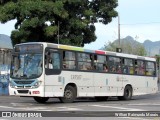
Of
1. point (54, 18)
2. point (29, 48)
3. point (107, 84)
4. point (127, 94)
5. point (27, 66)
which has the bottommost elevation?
point (127, 94)

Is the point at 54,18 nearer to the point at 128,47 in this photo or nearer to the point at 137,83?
the point at 137,83

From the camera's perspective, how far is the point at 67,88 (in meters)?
22.9

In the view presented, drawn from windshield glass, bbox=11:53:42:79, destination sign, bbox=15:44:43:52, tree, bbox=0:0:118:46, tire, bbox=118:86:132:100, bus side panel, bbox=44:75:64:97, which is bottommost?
tire, bbox=118:86:132:100

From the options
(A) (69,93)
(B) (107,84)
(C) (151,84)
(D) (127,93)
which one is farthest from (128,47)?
(A) (69,93)

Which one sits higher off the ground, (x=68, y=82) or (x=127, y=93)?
(x=68, y=82)

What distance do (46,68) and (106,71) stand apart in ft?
18.1

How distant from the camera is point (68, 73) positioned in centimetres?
2281

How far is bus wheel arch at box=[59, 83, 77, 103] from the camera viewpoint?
2277cm

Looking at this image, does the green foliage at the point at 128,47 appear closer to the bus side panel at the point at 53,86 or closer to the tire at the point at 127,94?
the tire at the point at 127,94

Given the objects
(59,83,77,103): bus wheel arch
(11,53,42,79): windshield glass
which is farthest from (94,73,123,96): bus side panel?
(11,53,42,79): windshield glass

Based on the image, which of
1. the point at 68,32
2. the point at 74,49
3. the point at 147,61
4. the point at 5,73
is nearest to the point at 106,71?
the point at 74,49

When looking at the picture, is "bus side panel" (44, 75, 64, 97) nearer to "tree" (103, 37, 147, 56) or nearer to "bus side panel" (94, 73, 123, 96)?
"bus side panel" (94, 73, 123, 96)

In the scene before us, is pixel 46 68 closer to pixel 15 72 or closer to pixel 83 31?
pixel 15 72

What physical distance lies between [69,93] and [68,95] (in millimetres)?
129
